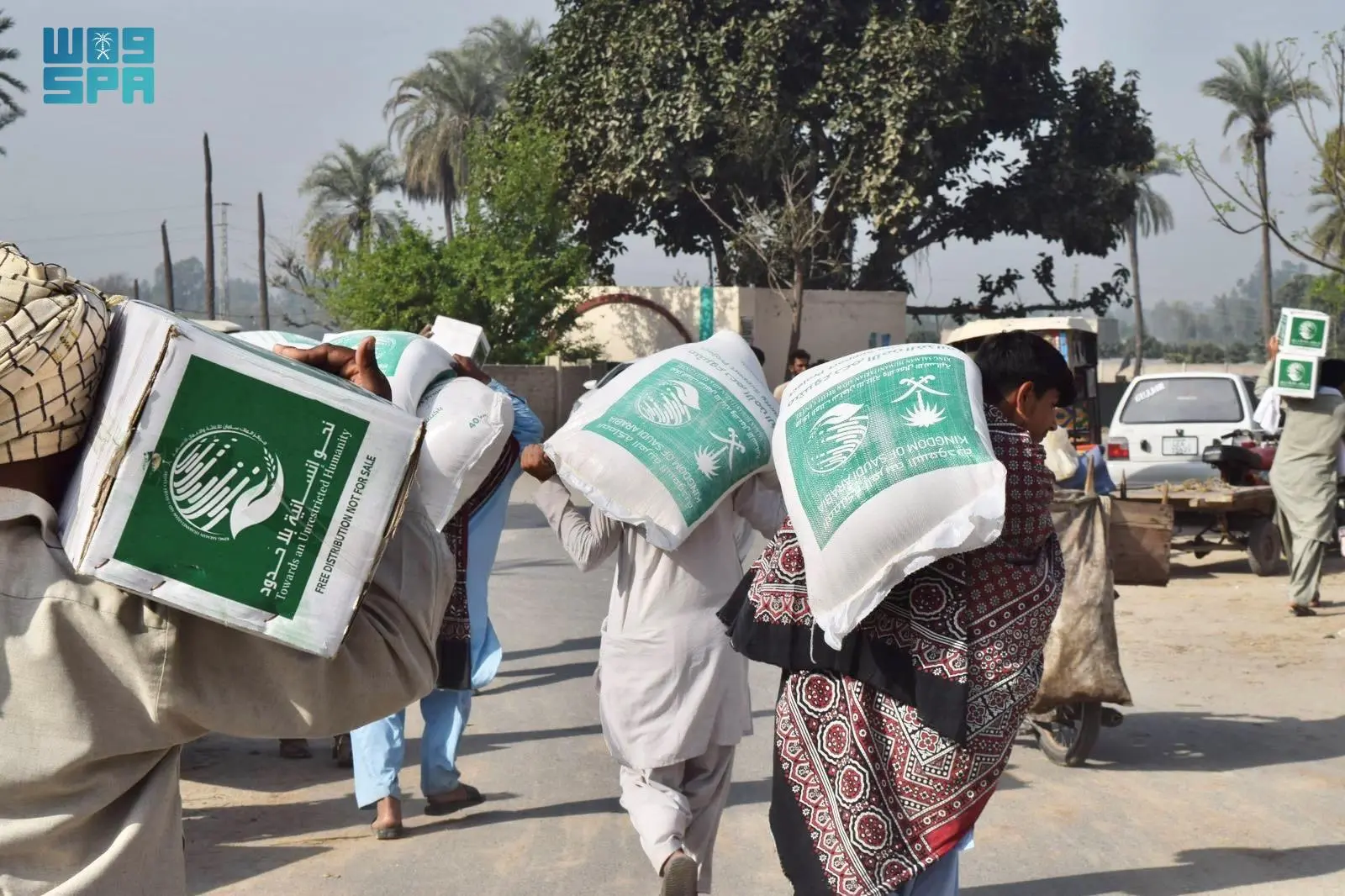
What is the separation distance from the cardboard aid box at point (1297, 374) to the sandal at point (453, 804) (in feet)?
22.2

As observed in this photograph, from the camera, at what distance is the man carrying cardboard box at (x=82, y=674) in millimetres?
1708

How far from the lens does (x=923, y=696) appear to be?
3.12m

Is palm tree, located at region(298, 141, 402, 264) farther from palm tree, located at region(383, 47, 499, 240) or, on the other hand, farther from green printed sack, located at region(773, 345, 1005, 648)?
green printed sack, located at region(773, 345, 1005, 648)

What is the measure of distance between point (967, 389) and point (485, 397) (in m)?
2.44

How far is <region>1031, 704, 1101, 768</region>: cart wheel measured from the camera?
20.2ft

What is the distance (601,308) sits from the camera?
33312 mm

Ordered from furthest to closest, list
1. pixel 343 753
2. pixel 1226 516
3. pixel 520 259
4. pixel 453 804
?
pixel 520 259, pixel 1226 516, pixel 343 753, pixel 453 804

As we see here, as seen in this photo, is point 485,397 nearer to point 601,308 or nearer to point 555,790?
point 555,790

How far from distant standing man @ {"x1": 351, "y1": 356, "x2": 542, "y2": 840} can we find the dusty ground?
5.0 inches

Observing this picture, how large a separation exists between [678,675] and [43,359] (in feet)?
9.77

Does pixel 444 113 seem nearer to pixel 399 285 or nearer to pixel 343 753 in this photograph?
pixel 399 285

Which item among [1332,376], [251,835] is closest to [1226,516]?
[1332,376]

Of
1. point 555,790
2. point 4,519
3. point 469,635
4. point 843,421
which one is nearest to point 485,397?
point 469,635

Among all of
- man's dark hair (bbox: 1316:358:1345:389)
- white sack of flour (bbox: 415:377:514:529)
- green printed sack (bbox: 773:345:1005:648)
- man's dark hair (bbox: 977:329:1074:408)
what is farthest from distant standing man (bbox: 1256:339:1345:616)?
green printed sack (bbox: 773:345:1005:648)
